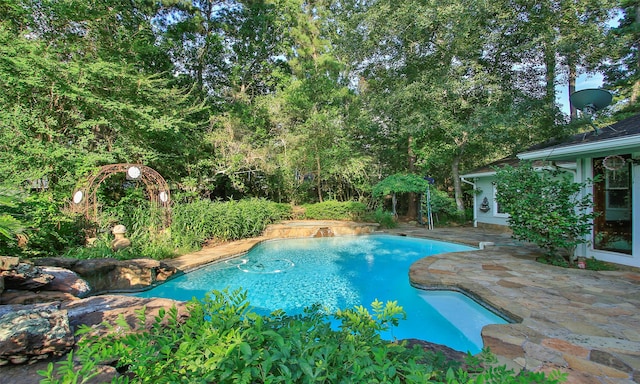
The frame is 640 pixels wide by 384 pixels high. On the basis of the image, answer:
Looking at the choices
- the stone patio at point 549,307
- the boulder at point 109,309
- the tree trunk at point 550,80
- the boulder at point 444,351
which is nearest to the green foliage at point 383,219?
the stone patio at point 549,307

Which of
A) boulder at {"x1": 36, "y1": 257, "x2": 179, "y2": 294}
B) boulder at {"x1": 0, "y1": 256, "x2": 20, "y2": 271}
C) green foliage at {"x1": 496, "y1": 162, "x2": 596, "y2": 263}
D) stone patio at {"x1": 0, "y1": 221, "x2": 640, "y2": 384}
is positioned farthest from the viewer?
green foliage at {"x1": 496, "y1": 162, "x2": 596, "y2": 263}

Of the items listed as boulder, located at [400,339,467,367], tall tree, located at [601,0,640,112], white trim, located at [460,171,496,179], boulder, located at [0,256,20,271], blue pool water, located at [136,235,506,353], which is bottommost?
blue pool water, located at [136,235,506,353]

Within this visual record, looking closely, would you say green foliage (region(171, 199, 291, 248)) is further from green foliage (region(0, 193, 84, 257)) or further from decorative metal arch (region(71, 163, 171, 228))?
green foliage (region(0, 193, 84, 257))

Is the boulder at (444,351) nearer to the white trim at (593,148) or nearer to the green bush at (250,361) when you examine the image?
the green bush at (250,361)

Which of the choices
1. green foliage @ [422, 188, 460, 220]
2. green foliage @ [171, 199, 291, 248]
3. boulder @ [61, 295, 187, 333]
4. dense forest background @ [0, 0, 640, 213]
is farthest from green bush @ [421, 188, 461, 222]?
boulder @ [61, 295, 187, 333]

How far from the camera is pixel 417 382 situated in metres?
1.11

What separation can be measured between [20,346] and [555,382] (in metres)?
3.01

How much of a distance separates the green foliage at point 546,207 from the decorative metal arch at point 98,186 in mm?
8255

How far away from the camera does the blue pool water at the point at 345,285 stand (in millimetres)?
3861

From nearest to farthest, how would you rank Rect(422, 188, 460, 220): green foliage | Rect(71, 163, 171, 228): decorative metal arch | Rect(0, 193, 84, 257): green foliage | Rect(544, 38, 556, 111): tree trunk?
1. Rect(0, 193, 84, 257): green foliage
2. Rect(71, 163, 171, 228): decorative metal arch
3. Rect(544, 38, 556, 111): tree trunk
4. Rect(422, 188, 460, 220): green foliage

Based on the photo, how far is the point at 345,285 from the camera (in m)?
5.64

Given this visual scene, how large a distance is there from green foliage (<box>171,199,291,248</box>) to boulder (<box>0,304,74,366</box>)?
552 cm

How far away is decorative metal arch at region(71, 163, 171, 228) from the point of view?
6.65m

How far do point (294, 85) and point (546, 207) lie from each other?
→ 1121 cm
